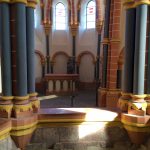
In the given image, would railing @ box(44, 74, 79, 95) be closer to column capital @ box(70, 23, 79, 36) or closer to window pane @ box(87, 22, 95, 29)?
column capital @ box(70, 23, 79, 36)

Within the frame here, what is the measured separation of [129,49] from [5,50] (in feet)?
6.19

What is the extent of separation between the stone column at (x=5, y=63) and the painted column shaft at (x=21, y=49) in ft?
0.43

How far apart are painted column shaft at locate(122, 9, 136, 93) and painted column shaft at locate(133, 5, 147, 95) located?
4.3 inches

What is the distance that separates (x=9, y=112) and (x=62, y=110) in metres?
0.90

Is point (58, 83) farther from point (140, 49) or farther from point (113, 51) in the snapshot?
point (140, 49)

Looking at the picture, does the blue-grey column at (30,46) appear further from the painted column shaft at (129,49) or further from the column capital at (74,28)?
the column capital at (74,28)

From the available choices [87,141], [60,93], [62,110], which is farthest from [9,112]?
[60,93]

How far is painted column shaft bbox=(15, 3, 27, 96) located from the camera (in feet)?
10.2

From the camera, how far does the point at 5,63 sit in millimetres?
3174

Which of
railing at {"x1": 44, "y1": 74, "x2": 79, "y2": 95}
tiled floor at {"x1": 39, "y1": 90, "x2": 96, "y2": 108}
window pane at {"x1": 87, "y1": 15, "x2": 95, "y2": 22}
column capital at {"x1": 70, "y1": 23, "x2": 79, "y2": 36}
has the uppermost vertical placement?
window pane at {"x1": 87, "y1": 15, "x2": 95, "y2": 22}

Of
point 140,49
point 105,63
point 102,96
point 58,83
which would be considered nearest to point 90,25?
point 58,83

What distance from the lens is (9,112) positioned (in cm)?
320

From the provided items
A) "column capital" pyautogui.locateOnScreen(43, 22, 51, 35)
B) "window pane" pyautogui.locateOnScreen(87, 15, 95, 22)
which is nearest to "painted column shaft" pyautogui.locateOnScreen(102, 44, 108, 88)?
"window pane" pyautogui.locateOnScreen(87, 15, 95, 22)

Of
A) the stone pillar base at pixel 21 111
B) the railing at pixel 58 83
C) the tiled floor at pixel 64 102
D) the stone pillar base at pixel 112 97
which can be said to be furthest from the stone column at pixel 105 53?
the stone pillar base at pixel 21 111
